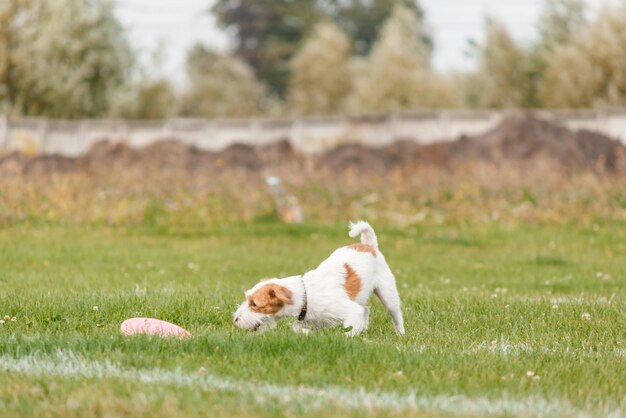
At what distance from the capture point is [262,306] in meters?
6.58

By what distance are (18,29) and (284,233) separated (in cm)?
2750

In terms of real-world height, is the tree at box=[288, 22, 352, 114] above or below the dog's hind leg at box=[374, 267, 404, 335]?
above

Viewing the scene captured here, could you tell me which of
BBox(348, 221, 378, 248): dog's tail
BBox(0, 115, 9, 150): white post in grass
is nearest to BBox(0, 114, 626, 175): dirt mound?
BBox(0, 115, 9, 150): white post in grass

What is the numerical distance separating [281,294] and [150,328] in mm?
940

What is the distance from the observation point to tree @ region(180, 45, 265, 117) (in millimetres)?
57875

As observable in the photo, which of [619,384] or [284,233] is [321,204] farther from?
[619,384]

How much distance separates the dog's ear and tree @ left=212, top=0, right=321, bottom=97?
233ft

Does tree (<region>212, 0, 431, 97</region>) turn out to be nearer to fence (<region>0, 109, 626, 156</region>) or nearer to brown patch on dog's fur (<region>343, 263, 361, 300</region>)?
fence (<region>0, 109, 626, 156</region>)

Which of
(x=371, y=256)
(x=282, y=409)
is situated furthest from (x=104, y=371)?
(x=371, y=256)

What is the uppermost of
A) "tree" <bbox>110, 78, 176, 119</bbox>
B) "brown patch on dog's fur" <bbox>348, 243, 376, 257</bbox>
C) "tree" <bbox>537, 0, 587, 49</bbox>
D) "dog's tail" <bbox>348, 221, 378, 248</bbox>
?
"tree" <bbox>537, 0, 587, 49</bbox>

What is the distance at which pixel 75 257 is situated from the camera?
1284 cm

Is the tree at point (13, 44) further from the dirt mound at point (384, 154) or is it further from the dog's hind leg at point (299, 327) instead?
the dog's hind leg at point (299, 327)

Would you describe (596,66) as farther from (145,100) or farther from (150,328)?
(150,328)

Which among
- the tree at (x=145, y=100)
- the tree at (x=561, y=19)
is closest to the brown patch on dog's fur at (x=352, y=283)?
the tree at (x=145, y=100)
